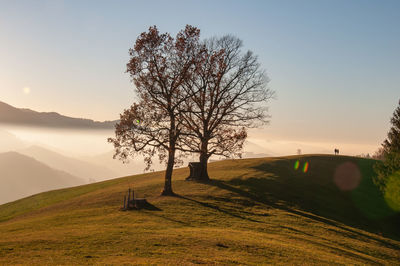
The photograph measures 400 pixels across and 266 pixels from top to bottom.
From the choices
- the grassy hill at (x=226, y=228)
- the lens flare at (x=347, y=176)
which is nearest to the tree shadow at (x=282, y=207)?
the grassy hill at (x=226, y=228)

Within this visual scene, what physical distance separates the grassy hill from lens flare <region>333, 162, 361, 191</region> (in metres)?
1.33

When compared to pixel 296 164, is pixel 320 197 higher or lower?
lower

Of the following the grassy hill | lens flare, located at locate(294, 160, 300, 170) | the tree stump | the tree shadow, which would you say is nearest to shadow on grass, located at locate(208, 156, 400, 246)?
the tree shadow

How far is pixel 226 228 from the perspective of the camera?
82.9ft

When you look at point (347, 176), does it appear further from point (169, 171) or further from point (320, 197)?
point (169, 171)

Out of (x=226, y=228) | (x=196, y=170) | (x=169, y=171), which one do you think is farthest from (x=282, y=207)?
(x=196, y=170)

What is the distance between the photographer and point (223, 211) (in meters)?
31.5

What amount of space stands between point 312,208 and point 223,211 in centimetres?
1313

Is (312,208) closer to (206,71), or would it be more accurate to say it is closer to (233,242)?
(233,242)

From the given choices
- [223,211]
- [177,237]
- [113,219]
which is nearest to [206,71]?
[223,211]

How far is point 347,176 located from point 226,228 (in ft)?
144

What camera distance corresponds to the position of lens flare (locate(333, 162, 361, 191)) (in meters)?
51.3

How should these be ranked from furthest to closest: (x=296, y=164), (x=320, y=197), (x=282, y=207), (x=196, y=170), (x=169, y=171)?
(x=296, y=164) → (x=196, y=170) → (x=320, y=197) → (x=169, y=171) → (x=282, y=207)

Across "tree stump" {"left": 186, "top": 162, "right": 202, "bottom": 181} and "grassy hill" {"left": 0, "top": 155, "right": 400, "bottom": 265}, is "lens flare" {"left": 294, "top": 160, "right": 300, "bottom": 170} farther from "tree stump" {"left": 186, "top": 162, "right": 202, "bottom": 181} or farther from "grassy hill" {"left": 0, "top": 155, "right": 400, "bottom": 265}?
"tree stump" {"left": 186, "top": 162, "right": 202, "bottom": 181}
